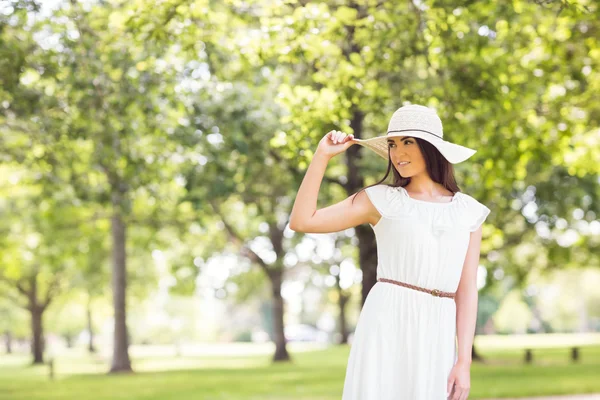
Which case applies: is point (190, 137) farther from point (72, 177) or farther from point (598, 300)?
point (598, 300)

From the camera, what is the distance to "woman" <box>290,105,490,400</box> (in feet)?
13.2

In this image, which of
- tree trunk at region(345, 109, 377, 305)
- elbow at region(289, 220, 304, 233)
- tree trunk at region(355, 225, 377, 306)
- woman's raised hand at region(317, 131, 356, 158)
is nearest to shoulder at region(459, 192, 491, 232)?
woman's raised hand at region(317, 131, 356, 158)

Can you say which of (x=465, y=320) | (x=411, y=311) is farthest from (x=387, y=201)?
(x=465, y=320)

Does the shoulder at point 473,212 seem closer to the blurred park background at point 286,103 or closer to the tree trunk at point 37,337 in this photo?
the blurred park background at point 286,103

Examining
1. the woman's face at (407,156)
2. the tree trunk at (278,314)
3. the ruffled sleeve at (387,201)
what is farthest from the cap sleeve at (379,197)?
the tree trunk at (278,314)

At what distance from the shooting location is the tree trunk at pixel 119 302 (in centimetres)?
2980

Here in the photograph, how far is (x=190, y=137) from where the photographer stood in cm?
1362

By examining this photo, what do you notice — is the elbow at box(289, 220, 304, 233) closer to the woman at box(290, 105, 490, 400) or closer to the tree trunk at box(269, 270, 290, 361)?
the woman at box(290, 105, 490, 400)

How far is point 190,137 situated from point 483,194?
709cm

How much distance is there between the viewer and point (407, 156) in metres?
4.15

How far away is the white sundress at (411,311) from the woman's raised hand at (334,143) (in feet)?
0.93

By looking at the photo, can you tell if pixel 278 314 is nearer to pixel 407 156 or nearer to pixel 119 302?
pixel 119 302

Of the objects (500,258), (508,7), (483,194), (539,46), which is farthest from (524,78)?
(500,258)

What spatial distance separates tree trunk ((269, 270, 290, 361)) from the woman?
92.6 ft
